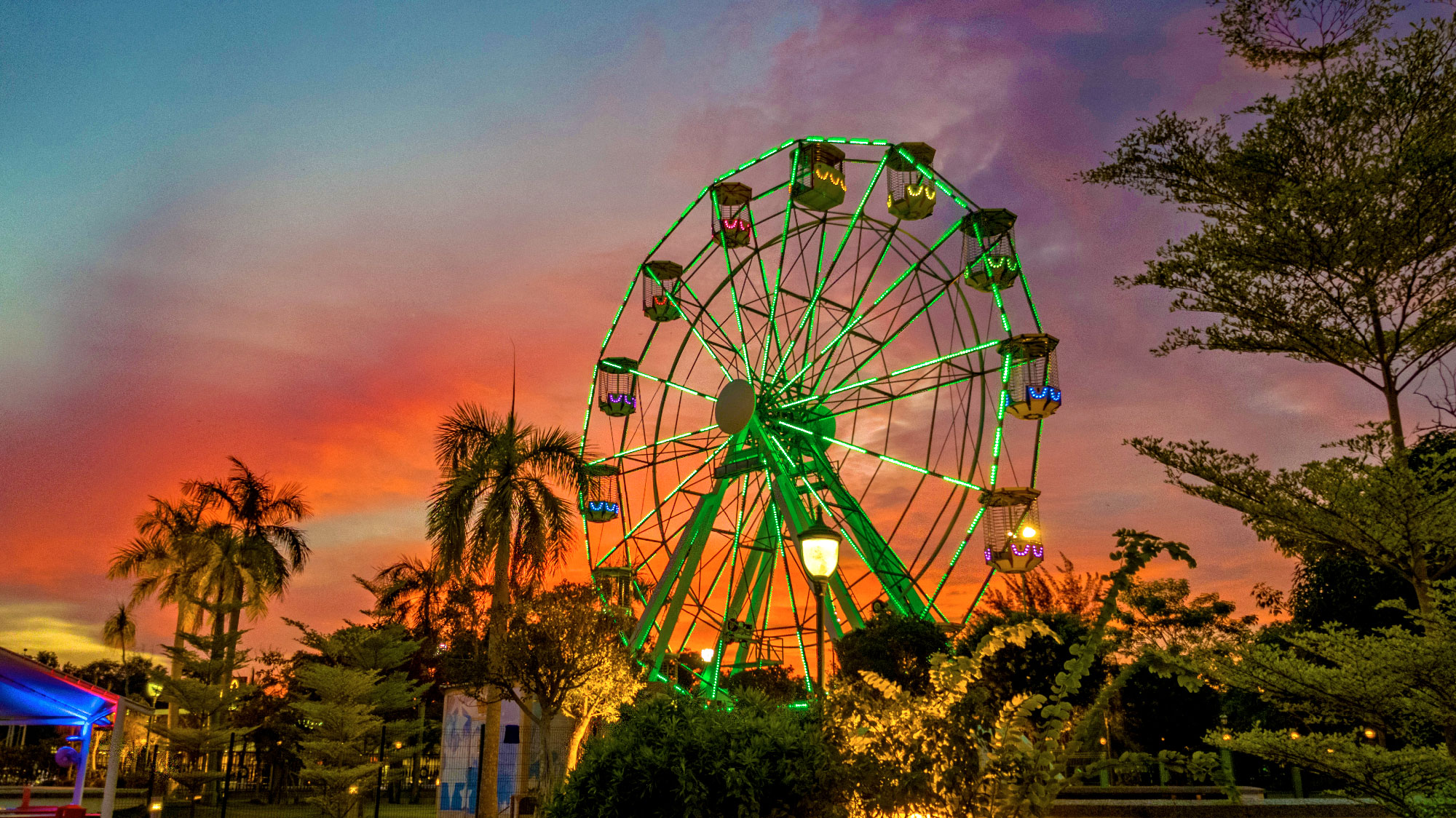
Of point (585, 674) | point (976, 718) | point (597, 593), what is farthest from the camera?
point (597, 593)

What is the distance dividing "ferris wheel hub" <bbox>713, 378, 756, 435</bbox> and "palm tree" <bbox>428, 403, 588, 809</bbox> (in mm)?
3189

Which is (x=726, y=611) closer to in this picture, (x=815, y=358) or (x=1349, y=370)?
(x=815, y=358)

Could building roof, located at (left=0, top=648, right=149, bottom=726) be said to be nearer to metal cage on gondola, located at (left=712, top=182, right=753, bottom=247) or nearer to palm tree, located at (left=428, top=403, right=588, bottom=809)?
palm tree, located at (left=428, top=403, right=588, bottom=809)

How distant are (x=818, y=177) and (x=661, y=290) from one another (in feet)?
17.0

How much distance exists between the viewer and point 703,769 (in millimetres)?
6672

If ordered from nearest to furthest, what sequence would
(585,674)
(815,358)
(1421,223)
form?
(1421,223), (585,674), (815,358)

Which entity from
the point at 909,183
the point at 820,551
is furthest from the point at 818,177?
the point at 820,551

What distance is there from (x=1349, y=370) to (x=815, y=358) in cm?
1151

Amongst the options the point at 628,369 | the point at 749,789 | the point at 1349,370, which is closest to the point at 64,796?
the point at 628,369

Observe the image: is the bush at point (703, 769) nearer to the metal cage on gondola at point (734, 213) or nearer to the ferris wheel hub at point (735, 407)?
the ferris wheel hub at point (735, 407)

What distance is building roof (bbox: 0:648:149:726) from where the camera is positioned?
1366cm

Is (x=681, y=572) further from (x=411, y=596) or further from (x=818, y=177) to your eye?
(x=411, y=596)

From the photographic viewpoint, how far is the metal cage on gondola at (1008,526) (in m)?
19.2

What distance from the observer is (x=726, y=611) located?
2283 centimetres
